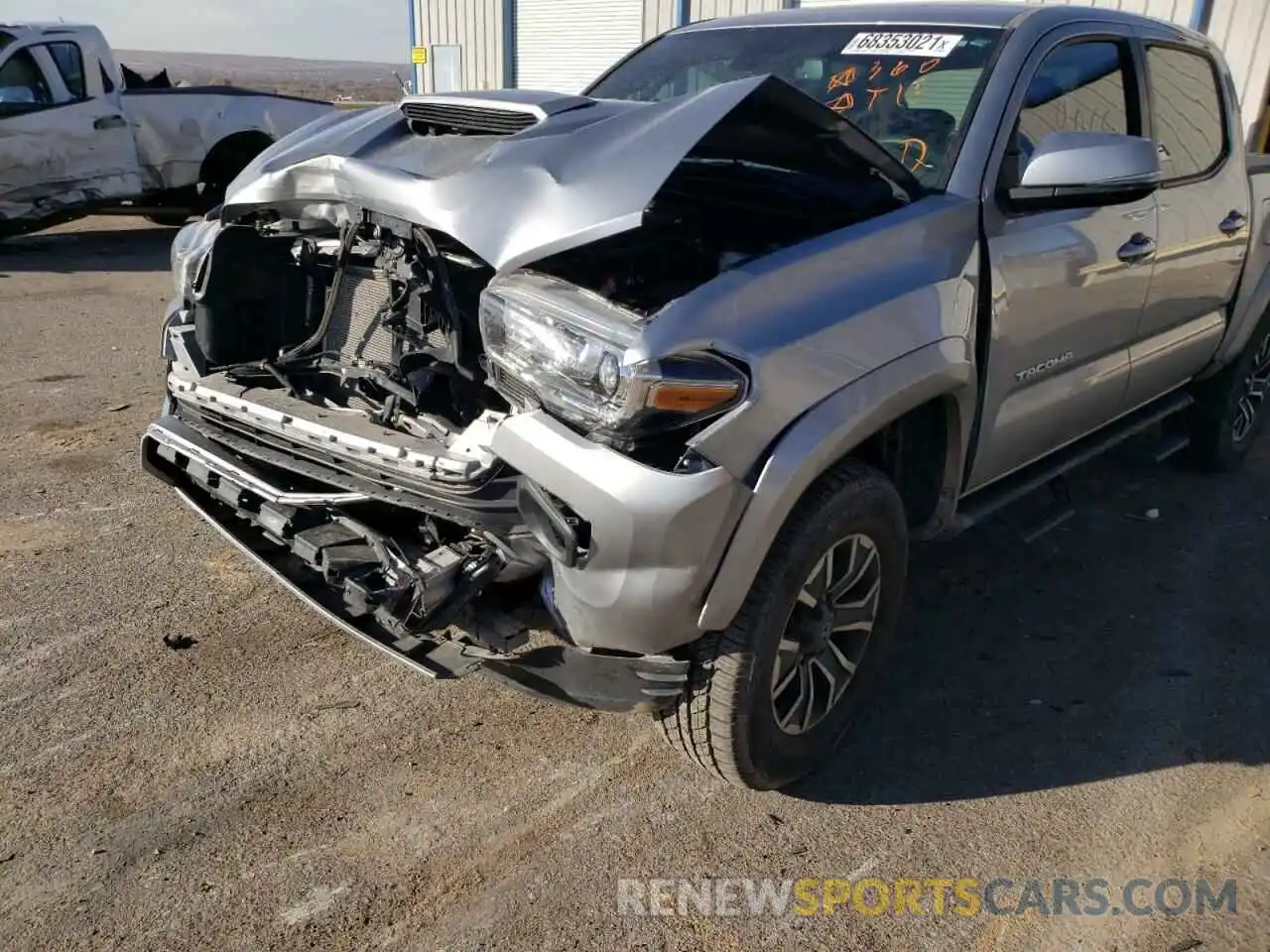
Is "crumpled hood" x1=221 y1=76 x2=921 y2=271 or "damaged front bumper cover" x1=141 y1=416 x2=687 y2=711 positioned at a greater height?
"crumpled hood" x1=221 y1=76 x2=921 y2=271

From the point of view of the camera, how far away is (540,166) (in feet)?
8.50

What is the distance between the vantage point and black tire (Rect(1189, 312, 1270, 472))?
5125mm

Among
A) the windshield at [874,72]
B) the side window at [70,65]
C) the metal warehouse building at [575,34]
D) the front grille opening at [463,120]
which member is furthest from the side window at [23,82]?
the front grille opening at [463,120]

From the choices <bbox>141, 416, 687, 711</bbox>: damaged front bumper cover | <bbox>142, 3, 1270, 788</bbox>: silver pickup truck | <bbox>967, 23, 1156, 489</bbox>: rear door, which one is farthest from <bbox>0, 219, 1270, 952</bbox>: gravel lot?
<bbox>967, 23, 1156, 489</bbox>: rear door

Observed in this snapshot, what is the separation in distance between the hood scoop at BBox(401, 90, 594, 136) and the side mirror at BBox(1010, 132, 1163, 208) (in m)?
1.30

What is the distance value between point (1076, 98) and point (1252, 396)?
2540mm

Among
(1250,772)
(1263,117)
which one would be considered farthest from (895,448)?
(1263,117)

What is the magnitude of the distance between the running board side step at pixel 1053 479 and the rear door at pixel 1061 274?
Result: 0.28 ft

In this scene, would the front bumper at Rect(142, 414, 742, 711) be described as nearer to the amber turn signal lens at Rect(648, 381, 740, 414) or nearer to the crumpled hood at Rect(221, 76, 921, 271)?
the amber turn signal lens at Rect(648, 381, 740, 414)

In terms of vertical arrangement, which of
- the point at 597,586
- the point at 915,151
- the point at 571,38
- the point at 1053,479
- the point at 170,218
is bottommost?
the point at 170,218

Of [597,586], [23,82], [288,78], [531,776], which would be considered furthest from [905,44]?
[288,78]

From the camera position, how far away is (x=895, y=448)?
10.2ft

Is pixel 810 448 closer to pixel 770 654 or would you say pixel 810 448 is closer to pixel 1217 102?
pixel 770 654

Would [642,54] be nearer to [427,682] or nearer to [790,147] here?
[790,147]
